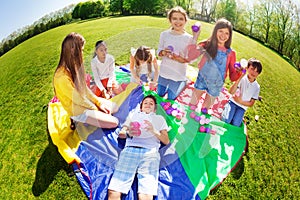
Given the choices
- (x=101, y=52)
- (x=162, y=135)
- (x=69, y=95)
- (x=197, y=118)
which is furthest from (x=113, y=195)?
(x=101, y=52)

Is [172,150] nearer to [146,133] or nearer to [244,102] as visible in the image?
[146,133]

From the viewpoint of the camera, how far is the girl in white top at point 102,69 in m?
4.50

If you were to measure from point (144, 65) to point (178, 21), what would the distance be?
3.21 feet

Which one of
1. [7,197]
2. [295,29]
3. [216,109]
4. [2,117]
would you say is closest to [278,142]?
[216,109]

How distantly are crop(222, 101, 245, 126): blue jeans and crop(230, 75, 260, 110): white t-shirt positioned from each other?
192 mm

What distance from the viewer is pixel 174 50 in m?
4.20

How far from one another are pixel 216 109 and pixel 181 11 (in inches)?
63.8

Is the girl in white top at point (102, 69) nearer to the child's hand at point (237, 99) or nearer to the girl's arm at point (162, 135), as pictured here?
the girl's arm at point (162, 135)

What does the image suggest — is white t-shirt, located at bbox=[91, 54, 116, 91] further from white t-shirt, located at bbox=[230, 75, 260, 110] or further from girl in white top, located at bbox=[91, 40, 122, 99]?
white t-shirt, located at bbox=[230, 75, 260, 110]

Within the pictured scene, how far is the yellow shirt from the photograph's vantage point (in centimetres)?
365

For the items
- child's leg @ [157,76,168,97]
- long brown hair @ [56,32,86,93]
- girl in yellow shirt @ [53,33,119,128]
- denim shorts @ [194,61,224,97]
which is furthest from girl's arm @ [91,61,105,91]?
denim shorts @ [194,61,224,97]

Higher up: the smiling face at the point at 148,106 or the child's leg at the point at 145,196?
the smiling face at the point at 148,106

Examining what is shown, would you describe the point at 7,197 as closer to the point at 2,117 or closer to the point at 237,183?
the point at 2,117

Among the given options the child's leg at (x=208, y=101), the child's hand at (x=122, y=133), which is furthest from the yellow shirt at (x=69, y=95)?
the child's leg at (x=208, y=101)
